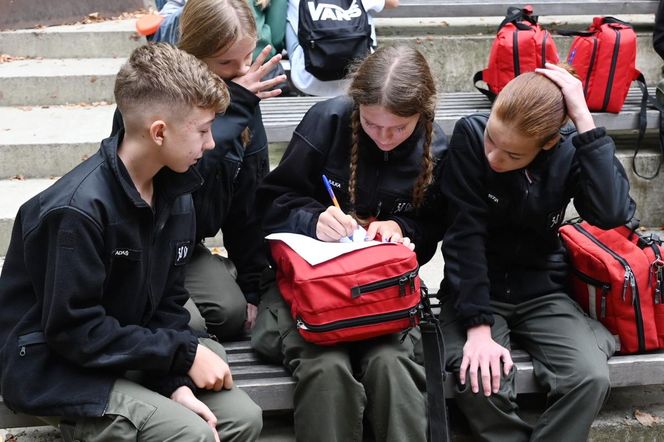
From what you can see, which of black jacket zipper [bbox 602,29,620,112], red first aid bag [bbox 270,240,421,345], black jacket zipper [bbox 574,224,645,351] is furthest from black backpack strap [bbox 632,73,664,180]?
red first aid bag [bbox 270,240,421,345]

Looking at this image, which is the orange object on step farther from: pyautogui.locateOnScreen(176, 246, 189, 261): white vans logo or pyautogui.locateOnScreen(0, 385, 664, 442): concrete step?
pyautogui.locateOnScreen(0, 385, 664, 442): concrete step

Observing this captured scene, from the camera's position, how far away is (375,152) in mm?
2592

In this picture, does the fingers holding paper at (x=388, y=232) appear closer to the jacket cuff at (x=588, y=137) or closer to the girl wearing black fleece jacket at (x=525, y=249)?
the girl wearing black fleece jacket at (x=525, y=249)

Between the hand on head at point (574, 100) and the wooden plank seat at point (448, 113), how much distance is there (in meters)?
1.56

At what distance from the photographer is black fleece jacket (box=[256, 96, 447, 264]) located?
2.58 meters

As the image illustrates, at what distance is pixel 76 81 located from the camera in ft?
16.4

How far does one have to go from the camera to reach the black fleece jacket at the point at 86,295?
6.25ft

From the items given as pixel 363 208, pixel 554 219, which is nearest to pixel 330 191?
pixel 363 208

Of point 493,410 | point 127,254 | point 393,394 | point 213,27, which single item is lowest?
point 493,410

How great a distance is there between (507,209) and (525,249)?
0.53 ft

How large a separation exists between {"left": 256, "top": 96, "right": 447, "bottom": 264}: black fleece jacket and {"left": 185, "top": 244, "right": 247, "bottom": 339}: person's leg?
26cm

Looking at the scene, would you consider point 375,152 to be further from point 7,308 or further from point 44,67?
point 44,67

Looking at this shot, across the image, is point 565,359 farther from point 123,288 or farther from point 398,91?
point 123,288

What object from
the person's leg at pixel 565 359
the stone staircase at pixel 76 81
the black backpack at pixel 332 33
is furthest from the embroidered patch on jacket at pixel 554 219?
the black backpack at pixel 332 33
